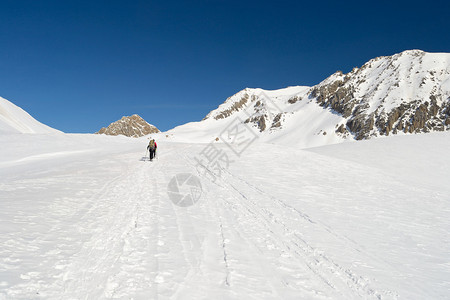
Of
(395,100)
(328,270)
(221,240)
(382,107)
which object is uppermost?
(395,100)

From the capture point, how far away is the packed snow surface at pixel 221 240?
3901 millimetres

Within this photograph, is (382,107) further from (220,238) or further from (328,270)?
(220,238)

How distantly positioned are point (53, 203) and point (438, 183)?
20.5m

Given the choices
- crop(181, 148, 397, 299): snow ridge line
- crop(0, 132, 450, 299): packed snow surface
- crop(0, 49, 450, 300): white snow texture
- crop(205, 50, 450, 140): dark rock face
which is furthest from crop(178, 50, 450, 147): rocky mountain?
crop(181, 148, 397, 299): snow ridge line

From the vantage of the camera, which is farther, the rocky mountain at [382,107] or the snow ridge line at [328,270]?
the rocky mountain at [382,107]

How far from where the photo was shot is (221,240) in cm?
571

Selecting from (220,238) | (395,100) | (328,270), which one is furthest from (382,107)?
(220,238)

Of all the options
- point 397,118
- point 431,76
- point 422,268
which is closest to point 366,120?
point 397,118

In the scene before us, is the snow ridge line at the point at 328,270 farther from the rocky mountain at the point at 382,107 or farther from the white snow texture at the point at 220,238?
the rocky mountain at the point at 382,107

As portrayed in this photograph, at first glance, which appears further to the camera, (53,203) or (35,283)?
(53,203)

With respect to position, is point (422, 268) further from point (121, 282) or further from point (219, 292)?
point (121, 282)

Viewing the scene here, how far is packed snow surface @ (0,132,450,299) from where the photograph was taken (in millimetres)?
3901

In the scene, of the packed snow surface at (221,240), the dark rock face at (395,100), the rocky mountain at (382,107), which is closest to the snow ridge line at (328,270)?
the packed snow surface at (221,240)

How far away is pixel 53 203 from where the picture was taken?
301 inches
